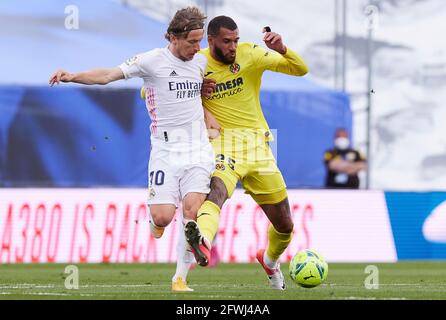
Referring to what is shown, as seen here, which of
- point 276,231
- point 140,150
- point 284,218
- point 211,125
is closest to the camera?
point 211,125

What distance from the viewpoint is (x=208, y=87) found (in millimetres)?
11664

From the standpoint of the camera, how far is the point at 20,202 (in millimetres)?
19047

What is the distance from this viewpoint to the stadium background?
19.0 meters

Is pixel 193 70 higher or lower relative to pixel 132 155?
higher

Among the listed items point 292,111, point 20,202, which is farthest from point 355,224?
point 20,202

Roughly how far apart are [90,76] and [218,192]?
1.59m

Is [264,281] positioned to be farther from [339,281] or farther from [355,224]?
[355,224]

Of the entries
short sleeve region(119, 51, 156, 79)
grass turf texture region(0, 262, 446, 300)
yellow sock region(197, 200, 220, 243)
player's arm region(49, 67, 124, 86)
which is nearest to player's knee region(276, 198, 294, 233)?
grass turf texture region(0, 262, 446, 300)

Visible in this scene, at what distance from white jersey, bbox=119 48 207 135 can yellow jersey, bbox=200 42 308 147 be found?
0.42 meters

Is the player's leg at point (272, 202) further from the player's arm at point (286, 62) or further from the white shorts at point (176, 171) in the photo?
the player's arm at point (286, 62)

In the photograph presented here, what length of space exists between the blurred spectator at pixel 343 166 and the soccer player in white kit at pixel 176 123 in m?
9.61

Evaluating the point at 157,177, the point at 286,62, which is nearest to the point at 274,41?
the point at 286,62

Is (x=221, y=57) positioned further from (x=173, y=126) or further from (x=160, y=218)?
(x=160, y=218)
